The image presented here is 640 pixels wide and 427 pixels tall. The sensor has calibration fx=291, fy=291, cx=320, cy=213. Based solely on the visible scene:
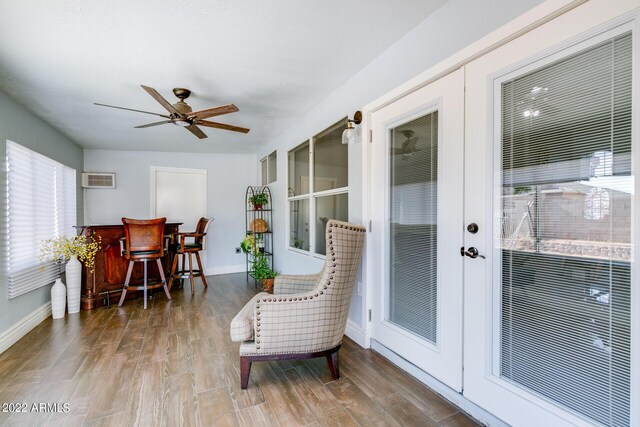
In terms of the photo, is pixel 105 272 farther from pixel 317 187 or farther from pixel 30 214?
pixel 317 187

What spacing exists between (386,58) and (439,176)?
1074 mm

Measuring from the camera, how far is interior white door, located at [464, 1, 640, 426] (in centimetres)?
114

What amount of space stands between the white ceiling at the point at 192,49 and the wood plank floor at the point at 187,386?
2319 millimetres

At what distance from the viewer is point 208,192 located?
19.0 ft

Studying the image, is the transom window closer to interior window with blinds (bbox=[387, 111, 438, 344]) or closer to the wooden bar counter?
interior window with blinds (bbox=[387, 111, 438, 344])

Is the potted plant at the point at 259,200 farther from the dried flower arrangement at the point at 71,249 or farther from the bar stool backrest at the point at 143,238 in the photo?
the dried flower arrangement at the point at 71,249

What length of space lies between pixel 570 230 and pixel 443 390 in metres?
1.21

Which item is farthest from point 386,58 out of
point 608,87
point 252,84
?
point 608,87

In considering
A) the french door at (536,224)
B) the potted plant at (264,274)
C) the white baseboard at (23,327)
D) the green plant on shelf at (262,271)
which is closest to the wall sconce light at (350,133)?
the french door at (536,224)

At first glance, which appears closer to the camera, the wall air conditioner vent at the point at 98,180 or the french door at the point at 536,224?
the french door at the point at 536,224

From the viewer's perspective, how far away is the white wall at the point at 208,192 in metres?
5.21

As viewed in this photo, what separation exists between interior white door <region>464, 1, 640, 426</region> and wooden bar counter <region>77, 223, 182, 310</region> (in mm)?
4174

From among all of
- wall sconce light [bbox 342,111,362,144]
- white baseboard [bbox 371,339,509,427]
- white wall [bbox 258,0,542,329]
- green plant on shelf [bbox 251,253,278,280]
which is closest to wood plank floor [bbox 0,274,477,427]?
white baseboard [bbox 371,339,509,427]

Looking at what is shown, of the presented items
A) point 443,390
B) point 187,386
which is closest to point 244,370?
point 187,386
